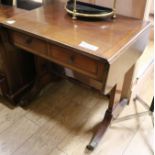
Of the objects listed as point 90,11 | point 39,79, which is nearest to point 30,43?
point 90,11

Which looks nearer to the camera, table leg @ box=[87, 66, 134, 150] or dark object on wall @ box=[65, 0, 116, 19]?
dark object on wall @ box=[65, 0, 116, 19]

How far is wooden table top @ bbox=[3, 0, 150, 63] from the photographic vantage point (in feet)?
3.36

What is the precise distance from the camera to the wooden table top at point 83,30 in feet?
3.36

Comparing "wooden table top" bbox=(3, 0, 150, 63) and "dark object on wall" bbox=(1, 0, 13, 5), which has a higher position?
"dark object on wall" bbox=(1, 0, 13, 5)

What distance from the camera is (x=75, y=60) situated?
1094 millimetres

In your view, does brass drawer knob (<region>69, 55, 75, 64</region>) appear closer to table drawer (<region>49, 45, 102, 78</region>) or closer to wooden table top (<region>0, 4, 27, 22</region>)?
table drawer (<region>49, 45, 102, 78</region>)

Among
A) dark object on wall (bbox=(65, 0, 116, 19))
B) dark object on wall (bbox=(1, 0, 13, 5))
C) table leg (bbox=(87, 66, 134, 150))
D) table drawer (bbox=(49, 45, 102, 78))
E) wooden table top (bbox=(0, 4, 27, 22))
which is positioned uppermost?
dark object on wall (bbox=(65, 0, 116, 19))

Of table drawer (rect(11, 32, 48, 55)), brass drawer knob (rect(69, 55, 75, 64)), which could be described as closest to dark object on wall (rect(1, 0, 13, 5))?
table drawer (rect(11, 32, 48, 55))

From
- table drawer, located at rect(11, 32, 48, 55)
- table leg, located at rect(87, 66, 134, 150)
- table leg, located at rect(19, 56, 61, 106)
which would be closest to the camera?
table drawer, located at rect(11, 32, 48, 55)

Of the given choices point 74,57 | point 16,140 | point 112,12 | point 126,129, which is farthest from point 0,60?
point 126,129

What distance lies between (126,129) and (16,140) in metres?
0.84

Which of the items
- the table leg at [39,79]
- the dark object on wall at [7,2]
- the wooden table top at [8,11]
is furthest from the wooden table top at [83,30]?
the table leg at [39,79]

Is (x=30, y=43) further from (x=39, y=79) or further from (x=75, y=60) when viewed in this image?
(x=39, y=79)

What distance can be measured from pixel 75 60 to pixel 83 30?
206 mm
